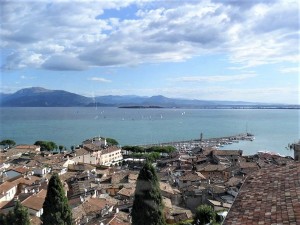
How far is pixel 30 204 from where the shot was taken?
14.9 m

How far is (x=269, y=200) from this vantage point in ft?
13.0

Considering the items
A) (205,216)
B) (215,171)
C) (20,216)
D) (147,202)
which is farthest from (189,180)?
(147,202)

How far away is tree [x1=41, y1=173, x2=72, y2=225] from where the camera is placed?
35.1 feet

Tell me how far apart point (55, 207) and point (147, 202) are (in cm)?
291

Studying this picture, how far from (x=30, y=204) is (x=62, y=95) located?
186 meters

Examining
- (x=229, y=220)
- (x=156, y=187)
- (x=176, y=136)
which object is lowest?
(x=176, y=136)

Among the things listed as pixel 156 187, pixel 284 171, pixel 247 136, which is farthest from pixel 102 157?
→ pixel 247 136

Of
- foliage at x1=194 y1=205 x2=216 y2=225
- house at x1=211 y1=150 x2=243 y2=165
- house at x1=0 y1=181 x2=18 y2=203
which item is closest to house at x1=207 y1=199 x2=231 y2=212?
foliage at x1=194 y1=205 x2=216 y2=225

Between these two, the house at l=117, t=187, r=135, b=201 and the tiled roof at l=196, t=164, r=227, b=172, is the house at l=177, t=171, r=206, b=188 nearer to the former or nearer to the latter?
the house at l=117, t=187, r=135, b=201

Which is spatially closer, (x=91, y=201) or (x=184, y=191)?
(x=91, y=201)

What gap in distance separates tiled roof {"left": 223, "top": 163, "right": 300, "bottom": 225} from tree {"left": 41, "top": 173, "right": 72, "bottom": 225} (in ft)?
22.9

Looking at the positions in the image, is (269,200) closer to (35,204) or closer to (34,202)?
(35,204)

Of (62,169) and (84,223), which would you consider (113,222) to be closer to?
(84,223)

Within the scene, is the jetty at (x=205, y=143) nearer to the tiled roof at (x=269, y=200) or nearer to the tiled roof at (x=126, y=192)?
the tiled roof at (x=126, y=192)
